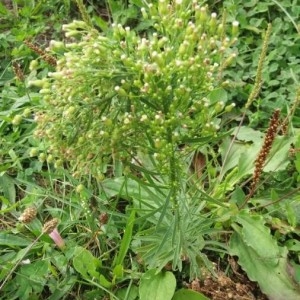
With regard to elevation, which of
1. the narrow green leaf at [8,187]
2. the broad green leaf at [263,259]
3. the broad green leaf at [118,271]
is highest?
the broad green leaf at [263,259]

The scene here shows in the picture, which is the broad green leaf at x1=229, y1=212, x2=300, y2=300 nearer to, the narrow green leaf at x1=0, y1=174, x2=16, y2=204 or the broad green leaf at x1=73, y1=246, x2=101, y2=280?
the broad green leaf at x1=73, y1=246, x2=101, y2=280

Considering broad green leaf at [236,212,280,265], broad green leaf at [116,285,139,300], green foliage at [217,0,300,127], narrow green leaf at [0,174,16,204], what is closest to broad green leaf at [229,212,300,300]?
broad green leaf at [236,212,280,265]

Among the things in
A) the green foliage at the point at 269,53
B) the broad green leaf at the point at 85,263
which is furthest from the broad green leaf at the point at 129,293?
the green foliage at the point at 269,53

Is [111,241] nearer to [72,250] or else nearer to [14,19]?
[72,250]

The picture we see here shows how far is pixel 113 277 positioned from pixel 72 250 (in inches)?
7.6

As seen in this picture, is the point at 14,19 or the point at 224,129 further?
the point at 14,19

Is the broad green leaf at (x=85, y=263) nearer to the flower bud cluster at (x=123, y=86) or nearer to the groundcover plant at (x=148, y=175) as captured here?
the groundcover plant at (x=148, y=175)

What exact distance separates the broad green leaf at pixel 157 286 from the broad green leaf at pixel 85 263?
0.18m

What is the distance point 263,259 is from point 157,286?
0.40 metres

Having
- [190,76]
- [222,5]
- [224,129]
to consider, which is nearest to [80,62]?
[190,76]

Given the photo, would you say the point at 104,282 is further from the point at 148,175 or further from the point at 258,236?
the point at 258,236

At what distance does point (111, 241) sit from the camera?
2.45 metres

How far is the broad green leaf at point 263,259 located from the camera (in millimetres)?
2203

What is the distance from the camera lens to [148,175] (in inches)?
81.4
